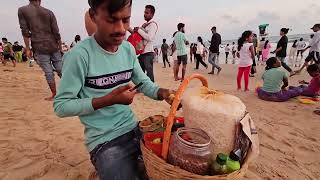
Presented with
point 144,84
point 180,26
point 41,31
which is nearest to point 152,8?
point 41,31

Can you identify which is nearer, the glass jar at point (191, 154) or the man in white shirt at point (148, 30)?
the glass jar at point (191, 154)

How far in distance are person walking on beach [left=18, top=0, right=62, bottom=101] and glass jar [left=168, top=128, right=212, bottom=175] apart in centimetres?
407

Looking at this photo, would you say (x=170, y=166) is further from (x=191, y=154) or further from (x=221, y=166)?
(x=221, y=166)

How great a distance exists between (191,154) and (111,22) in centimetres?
90

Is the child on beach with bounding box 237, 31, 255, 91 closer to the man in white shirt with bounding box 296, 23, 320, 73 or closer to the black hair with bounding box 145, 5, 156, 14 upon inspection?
the black hair with bounding box 145, 5, 156, 14

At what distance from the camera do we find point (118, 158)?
1.59m

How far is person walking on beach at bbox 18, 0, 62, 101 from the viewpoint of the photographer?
4.54m

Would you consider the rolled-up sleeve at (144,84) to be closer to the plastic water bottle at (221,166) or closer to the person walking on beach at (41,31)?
the plastic water bottle at (221,166)

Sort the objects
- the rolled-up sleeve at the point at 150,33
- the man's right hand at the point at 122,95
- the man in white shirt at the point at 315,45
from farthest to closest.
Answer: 1. the man in white shirt at the point at 315,45
2. the rolled-up sleeve at the point at 150,33
3. the man's right hand at the point at 122,95

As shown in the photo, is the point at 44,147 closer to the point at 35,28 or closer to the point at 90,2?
the point at 90,2

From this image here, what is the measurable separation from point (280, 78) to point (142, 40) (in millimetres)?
3269

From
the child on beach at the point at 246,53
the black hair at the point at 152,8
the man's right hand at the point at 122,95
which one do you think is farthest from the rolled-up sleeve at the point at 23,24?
the child on beach at the point at 246,53

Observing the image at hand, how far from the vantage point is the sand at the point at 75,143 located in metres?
2.54

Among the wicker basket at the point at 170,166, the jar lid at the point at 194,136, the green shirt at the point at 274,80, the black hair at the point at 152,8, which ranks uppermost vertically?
the black hair at the point at 152,8
